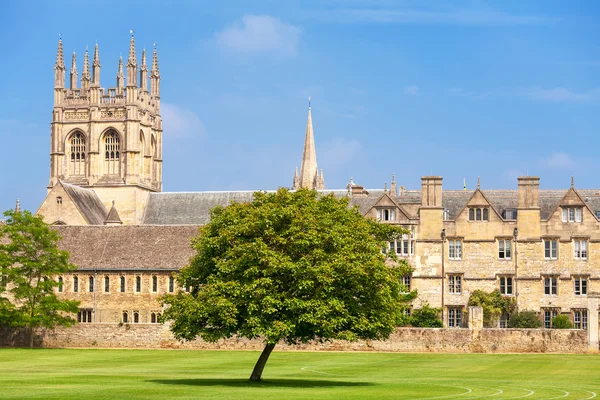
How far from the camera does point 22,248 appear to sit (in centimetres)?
8056

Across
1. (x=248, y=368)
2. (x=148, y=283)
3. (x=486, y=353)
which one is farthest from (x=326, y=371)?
(x=148, y=283)

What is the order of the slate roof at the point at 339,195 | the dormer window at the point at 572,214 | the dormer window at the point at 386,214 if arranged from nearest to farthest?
the dormer window at the point at 572,214 < the dormer window at the point at 386,214 < the slate roof at the point at 339,195

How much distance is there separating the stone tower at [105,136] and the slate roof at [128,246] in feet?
90.6

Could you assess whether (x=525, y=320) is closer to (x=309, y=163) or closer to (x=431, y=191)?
(x=431, y=191)

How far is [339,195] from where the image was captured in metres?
116

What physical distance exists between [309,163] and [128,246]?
212 feet

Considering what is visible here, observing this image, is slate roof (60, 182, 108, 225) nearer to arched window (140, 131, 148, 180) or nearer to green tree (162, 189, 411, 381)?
arched window (140, 131, 148, 180)

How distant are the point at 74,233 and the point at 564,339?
135ft

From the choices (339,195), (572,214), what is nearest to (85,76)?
(339,195)

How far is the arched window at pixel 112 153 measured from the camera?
127938 mm

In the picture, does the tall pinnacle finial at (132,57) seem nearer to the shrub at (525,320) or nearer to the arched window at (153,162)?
the arched window at (153,162)

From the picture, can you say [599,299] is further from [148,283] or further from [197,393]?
[197,393]

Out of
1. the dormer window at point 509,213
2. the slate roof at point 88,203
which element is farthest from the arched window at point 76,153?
the dormer window at point 509,213

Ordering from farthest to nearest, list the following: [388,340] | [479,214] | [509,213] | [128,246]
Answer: [128,246]
[509,213]
[479,214]
[388,340]
